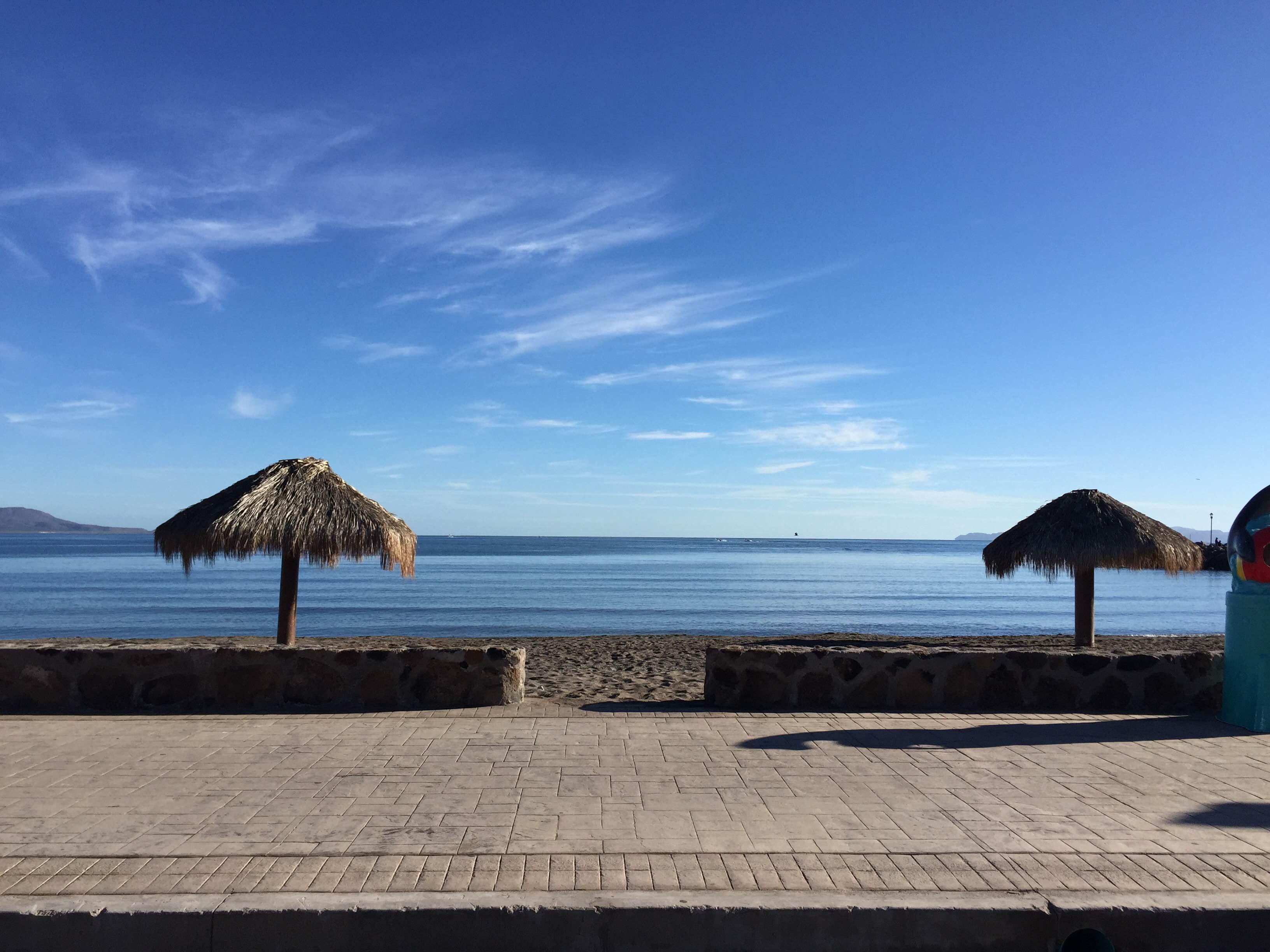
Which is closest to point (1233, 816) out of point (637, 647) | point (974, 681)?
point (974, 681)

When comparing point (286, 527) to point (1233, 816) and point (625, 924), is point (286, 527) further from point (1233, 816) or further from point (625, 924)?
point (1233, 816)

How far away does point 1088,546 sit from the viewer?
48.4 feet

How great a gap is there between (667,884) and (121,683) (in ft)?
18.3

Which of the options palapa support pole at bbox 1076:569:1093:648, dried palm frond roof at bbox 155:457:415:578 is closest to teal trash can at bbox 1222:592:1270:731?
palapa support pole at bbox 1076:569:1093:648

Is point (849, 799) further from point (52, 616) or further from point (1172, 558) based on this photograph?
point (52, 616)

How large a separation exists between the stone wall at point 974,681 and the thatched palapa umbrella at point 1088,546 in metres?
7.01

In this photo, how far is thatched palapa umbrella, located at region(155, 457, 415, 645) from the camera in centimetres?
1193

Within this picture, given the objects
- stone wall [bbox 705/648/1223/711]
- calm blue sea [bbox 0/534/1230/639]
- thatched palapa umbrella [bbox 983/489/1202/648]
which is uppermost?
thatched palapa umbrella [bbox 983/489/1202/648]

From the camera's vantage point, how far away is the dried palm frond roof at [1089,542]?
14719 mm

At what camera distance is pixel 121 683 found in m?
7.41

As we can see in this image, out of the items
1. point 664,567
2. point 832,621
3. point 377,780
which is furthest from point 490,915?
point 664,567

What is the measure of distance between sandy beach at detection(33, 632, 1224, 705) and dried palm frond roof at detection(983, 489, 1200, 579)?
1.43m

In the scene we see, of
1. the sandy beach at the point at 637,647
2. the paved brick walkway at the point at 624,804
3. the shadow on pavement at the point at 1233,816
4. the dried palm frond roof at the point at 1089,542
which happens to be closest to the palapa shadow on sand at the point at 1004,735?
the paved brick walkway at the point at 624,804

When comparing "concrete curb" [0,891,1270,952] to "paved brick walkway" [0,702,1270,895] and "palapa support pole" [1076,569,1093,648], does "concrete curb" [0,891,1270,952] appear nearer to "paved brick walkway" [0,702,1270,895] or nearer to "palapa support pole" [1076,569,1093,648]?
"paved brick walkway" [0,702,1270,895]
